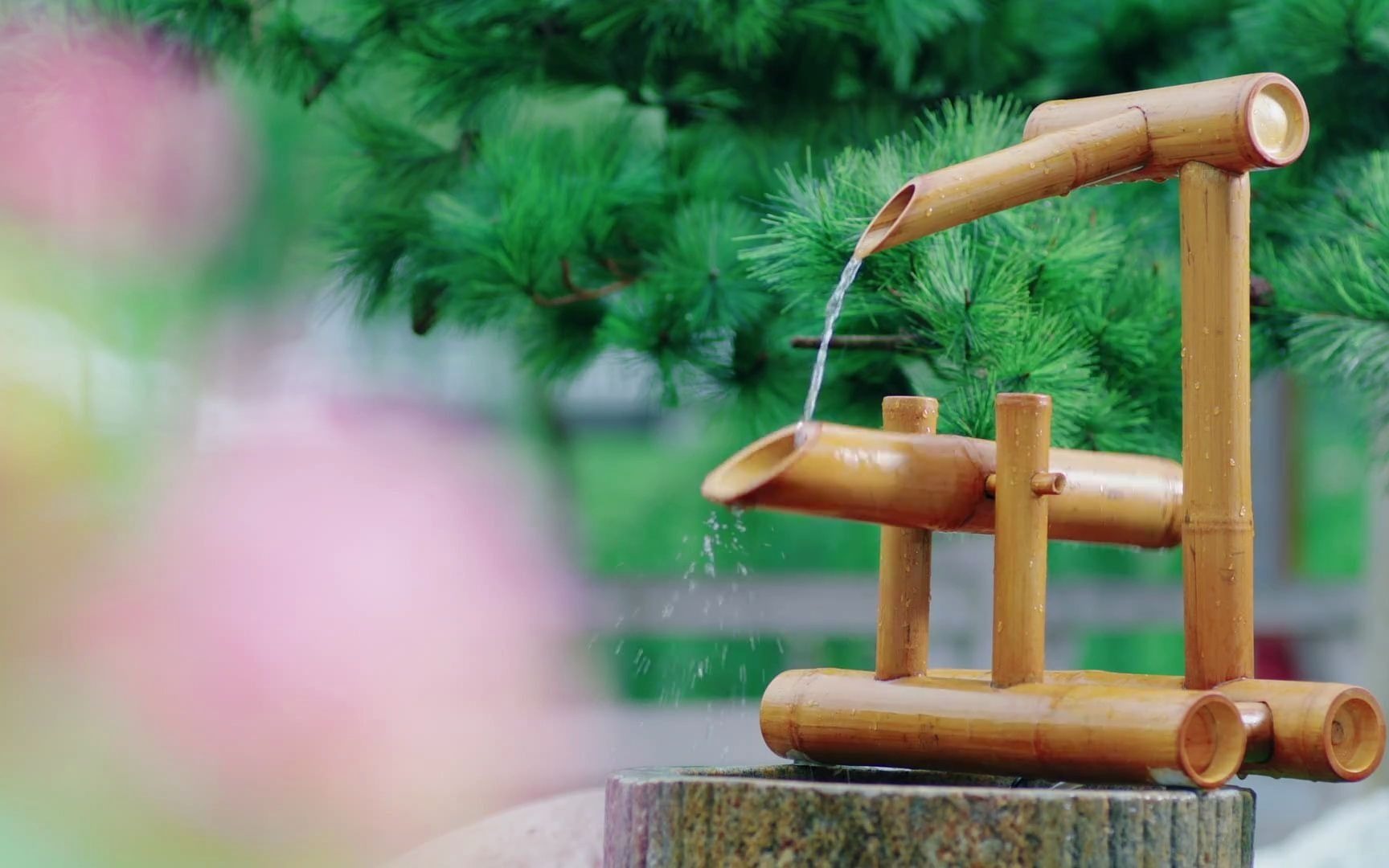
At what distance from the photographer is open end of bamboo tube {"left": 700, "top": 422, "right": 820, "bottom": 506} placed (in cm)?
55

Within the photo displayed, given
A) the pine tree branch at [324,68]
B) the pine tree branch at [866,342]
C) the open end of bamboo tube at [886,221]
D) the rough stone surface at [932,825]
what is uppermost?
the pine tree branch at [324,68]

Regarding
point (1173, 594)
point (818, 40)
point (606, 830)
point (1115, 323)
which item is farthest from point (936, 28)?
point (1173, 594)

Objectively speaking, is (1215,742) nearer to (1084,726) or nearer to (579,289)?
(1084,726)

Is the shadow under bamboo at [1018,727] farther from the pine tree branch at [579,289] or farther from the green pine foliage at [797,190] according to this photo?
the pine tree branch at [579,289]

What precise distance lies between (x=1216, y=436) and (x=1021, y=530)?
0.37 feet

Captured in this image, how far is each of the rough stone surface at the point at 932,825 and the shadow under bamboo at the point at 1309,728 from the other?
3 cm

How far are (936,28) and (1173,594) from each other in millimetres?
1308

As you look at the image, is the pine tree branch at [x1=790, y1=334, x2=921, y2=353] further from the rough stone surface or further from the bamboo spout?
the rough stone surface

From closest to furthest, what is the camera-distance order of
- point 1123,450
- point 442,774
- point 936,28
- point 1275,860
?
point 1123,450, point 936,28, point 1275,860, point 442,774

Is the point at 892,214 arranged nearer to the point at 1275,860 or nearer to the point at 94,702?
the point at 1275,860

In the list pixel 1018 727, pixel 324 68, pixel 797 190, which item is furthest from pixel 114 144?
pixel 1018 727

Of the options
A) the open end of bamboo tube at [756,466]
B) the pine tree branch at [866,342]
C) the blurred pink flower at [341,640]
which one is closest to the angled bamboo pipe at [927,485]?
the open end of bamboo tube at [756,466]

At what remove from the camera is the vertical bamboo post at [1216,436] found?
668 mm

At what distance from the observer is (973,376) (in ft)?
2.67
